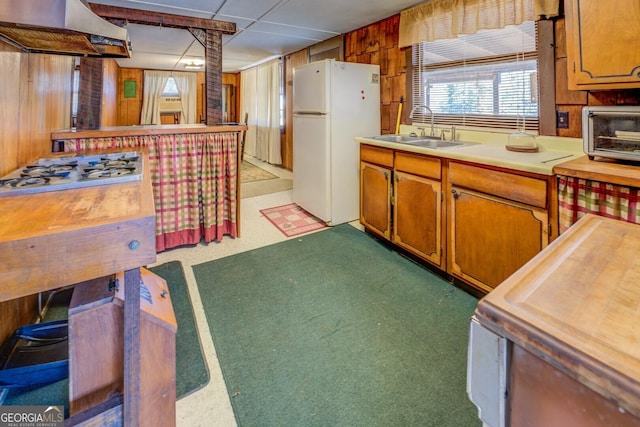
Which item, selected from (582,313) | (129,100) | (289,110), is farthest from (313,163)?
(129,100)

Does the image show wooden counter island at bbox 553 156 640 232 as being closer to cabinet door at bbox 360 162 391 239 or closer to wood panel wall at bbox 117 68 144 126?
cabinet door at bbox 360 162 391 239

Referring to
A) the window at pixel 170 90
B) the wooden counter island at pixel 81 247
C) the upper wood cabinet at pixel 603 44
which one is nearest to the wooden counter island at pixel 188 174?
the wooden counter island at pixel 81 247

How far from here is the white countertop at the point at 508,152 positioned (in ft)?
5.81

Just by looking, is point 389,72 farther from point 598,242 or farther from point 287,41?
point 598,242

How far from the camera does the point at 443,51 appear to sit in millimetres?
2912

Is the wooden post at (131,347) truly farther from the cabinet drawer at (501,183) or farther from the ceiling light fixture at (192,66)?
the ceiling light fixture at (192,66)

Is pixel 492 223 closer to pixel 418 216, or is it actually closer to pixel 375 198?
pixel 418 216

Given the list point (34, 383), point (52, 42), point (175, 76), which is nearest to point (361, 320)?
point (34, 383)

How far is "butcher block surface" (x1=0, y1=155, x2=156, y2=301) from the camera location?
803 millimetres

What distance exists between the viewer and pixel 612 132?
5.11ft

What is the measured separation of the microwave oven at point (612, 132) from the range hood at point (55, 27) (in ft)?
7.29

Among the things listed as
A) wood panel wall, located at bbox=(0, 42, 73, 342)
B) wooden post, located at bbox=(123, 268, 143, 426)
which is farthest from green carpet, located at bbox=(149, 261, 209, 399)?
wood panel wall, located at bbox=(0, 42, 73, 342)

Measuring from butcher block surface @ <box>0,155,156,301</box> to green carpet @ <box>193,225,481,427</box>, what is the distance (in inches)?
32.8

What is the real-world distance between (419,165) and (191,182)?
72.8 inches
